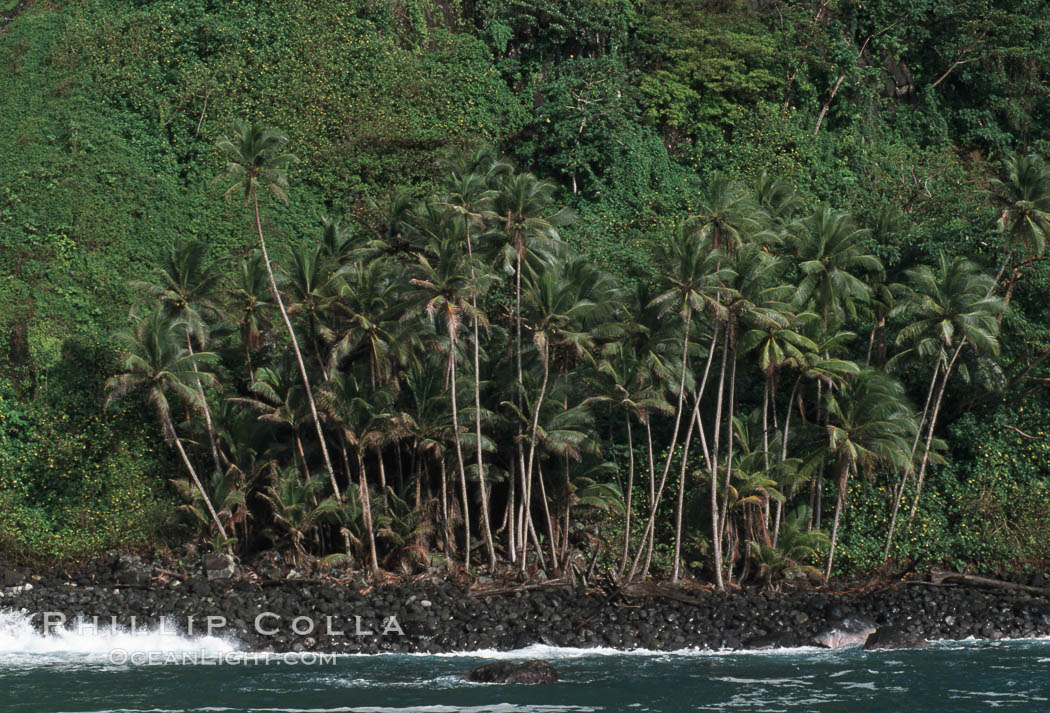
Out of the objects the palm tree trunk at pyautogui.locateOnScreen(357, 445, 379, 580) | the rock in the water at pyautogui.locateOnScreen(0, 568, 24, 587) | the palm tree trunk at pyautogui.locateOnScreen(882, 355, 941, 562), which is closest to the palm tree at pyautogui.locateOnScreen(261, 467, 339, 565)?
the palm tree trunk at pyautogui.locateOnScreen(357, 445, 379, 580)

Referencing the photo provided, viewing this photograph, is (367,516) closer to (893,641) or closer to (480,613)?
(480,613)

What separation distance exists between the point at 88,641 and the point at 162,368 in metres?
8.79


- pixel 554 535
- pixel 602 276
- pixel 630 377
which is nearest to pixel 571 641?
pixel 554 535

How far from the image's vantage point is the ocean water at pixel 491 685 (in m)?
25.2

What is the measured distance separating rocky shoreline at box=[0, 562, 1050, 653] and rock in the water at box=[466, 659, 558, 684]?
445 cm

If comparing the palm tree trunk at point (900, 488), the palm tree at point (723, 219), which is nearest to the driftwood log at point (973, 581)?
the palm tree trunk at point (900, 488)

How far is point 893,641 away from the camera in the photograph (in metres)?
32.2

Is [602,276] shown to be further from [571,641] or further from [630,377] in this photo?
[571,641]

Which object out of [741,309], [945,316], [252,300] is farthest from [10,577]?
[945,316]

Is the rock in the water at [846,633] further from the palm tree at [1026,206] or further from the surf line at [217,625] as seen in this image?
the palm tree at [1026,206]

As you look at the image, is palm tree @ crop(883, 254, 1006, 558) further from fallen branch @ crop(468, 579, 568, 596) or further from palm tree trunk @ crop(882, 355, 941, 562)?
fallen branch @ crop(468, 579, 568, 596)

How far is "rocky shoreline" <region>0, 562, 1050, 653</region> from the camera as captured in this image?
32781 mm

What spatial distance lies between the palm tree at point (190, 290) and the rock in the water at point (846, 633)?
20374mm

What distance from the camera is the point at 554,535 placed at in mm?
38812
